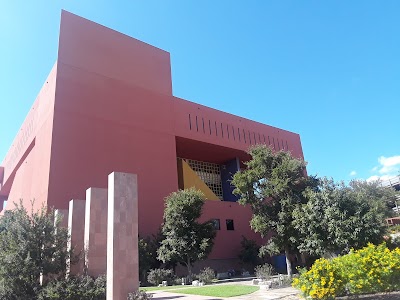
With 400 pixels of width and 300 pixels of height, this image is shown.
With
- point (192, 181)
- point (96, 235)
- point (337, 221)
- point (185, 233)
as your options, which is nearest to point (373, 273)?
point (337, 221)

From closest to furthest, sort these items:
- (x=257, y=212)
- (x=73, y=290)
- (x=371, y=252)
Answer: (x=371, y=252), (x=73, y=290), (x=257, y=212)

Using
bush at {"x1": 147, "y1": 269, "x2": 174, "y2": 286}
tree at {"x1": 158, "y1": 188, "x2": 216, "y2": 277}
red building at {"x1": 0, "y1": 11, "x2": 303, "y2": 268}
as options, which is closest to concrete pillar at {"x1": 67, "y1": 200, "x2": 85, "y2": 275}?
bush at {"x1": 147, "y1": 269, "x2": 174, "y2": 286}

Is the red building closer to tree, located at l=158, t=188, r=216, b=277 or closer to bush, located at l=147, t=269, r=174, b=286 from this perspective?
tree, located at l=158, t=188, r=216, b=277

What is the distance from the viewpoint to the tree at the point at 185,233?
23531 mm

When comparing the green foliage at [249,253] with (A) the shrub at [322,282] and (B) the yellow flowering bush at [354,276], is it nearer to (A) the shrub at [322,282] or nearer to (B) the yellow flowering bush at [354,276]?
(B) the yellow flowering bush at [354,276]

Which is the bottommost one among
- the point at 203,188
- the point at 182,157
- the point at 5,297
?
the point at 5,297

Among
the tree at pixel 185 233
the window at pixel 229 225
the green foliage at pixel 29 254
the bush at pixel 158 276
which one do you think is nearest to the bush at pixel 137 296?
the green foliage at pixel 29 254

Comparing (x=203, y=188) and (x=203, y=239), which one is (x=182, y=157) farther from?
(x=203, y=239)

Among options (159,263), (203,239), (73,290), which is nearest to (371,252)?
(73,290)

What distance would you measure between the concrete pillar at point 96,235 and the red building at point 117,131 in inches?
410

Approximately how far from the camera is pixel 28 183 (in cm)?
3322

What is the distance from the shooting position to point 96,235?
14.4 m

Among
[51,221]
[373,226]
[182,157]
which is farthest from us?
[182,157]

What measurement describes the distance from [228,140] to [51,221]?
1022 inches
